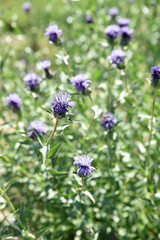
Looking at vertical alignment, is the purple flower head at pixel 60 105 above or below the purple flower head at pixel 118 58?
below

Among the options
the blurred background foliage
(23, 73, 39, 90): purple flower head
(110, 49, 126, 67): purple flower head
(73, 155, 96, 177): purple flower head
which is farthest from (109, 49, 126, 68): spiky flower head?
(73, 155, 96, 177): purple flower head

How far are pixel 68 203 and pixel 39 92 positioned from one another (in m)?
0.81

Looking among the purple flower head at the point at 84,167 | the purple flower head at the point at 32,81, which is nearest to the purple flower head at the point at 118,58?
the purple flower head at the point at 32,81

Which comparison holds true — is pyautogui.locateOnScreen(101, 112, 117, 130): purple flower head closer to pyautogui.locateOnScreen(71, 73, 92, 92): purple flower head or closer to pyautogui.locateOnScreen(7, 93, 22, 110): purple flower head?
pyautogui.locateOnScreen(71, 73, 92, 92): purple flower head

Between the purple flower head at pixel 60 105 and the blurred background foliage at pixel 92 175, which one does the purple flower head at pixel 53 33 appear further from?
the purple flower head at pixel 60 105

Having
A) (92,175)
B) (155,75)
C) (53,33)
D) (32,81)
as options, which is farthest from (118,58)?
(92,175)

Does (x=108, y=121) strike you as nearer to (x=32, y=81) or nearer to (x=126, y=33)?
(x=32, y=81)

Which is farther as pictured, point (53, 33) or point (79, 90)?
point (53, 33)

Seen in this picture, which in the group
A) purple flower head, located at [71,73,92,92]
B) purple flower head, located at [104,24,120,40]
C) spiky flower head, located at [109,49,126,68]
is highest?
purple flower head, located at [104,24,120,40]

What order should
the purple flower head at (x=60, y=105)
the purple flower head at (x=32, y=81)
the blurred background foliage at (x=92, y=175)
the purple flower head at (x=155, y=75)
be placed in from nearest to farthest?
the purple flower head at (x=60, y=105) → the purple flower head at (x=155, y=75) → the blurred background foliage at (x=92, y=175) → the purple flower head at (x=32, y=81)

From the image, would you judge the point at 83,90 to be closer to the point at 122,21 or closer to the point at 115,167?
the point at 115,167

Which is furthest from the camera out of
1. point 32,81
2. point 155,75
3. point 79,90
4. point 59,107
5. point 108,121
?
point 32,81

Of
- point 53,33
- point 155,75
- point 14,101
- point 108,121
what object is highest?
point 53,33

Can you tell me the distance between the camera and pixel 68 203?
4.97ft
